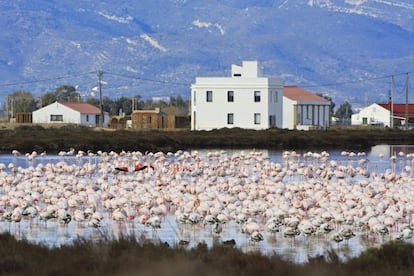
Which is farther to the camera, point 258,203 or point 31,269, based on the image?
point 258,203

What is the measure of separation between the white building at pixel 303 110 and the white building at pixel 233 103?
9128mm

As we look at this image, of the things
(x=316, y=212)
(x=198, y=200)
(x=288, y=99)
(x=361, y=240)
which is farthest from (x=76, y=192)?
(x=288, y=99)

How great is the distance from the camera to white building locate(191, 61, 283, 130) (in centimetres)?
8575

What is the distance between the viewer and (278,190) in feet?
98.0

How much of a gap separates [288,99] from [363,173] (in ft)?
199

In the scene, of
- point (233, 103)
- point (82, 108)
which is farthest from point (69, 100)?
point (233, 103)

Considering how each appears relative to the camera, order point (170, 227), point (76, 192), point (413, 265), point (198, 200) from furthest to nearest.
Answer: point (76, 192)
point (198, 200)
point (170, 227)
point (413, 265)

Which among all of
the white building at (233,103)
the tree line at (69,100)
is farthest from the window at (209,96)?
the tree line at (69,100)

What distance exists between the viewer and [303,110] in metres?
99.7

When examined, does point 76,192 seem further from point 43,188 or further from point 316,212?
point 316,212

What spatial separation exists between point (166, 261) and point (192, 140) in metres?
49.3

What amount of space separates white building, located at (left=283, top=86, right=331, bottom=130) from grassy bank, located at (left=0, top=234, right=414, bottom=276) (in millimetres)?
75659

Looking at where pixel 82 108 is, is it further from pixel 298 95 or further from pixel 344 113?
pixel 344 113

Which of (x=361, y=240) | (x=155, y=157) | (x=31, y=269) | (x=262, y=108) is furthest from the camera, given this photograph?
(x=262, y=108)
